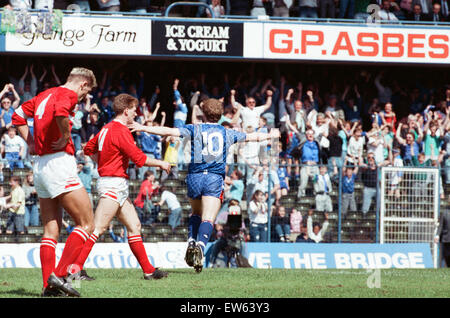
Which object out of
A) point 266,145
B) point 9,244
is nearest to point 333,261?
point 266,145

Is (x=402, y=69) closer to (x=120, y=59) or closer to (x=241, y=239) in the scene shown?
(x=120, y=59)

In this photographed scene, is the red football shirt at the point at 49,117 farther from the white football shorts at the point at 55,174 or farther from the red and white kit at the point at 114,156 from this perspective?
the red and white kit at the point at 114,156

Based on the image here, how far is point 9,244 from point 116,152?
7.06 meters

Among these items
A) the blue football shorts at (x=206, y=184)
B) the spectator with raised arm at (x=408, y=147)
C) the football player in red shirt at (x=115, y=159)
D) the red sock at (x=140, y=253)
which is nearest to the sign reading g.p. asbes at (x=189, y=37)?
the spectator with raised arm at (x=408, y=147)

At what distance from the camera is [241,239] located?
1603 centimetres

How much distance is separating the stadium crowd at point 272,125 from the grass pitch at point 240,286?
20.5 feet

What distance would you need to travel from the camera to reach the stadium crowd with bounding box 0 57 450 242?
17781mm

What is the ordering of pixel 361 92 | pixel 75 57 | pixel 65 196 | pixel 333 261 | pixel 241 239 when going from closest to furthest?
pixel 65 196 → pixel 241 239 → pixel 333 261 → pixel 75 57 → pixel 361 92

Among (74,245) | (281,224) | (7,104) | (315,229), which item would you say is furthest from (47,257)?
(7,104)

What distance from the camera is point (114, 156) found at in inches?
396

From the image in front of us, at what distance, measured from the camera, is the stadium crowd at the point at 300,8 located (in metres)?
21.6

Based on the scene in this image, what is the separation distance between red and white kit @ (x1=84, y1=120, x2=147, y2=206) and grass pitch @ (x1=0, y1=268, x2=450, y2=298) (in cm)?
107

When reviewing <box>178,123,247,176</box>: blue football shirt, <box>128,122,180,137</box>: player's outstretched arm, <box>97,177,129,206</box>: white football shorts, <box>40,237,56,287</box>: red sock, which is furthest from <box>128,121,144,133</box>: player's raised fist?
<box>40,237,56,287</box>: red sock

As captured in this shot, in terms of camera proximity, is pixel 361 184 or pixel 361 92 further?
pixel 361 92
